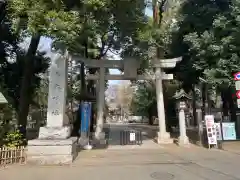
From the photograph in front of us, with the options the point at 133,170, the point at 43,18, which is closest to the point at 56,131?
the point at 133,170

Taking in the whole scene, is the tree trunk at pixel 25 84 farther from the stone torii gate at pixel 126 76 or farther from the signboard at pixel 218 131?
the signboard at pixel 218 131

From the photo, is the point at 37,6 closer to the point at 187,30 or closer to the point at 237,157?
the point at 237,157

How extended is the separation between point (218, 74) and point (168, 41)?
20.8ft

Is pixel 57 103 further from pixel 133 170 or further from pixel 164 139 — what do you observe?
pixel 164 139

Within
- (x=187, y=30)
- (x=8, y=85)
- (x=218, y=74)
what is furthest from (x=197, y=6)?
(x=8, y=85)

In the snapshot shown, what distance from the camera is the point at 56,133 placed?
1052cm

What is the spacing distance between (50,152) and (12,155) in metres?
1.33

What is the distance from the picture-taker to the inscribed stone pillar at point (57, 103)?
10.5m

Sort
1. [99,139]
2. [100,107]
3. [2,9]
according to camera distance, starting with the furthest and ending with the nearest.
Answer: [100,107]
[99,139]
[2,9]

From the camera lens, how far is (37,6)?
10.6m

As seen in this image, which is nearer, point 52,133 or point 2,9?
point 52,133

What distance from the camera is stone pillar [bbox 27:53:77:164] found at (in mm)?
9852

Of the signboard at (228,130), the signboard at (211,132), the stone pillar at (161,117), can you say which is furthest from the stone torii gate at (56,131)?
the signboard at (228,130)

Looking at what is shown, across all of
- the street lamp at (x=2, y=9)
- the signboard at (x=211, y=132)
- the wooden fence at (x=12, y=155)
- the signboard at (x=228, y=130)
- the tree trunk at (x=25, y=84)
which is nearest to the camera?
the wooden fence at (x=12, y=155)
